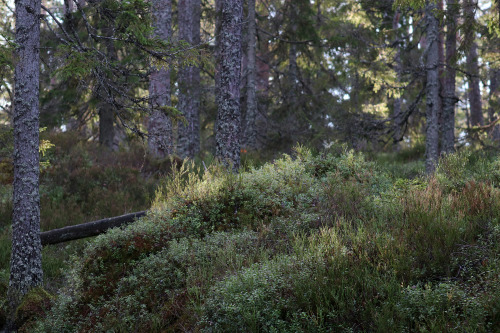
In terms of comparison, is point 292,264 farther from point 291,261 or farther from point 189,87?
point 189,87

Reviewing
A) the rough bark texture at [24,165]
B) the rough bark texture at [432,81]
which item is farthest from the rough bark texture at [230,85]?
the rough bark texture at [432,81]

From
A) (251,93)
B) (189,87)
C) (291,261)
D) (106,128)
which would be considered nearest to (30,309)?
(291,261)

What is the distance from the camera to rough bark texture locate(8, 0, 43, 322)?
5.58 metres

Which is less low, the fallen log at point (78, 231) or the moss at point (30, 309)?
the fallen log at point (78, 231)

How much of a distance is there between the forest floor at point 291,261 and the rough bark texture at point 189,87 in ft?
21.5

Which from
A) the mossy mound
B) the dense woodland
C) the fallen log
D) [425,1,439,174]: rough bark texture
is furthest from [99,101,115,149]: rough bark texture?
[425,1,439,174]: rough bark texture

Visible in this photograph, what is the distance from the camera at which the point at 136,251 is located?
19.7 feet

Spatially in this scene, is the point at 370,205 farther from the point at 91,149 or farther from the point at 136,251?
the point at 91,149

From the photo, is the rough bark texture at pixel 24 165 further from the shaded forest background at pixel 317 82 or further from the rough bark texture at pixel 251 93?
the rough bark texture at pixel 251 93

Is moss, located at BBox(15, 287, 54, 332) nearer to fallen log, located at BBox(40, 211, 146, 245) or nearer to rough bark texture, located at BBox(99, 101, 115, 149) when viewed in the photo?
fallen log, located at BBox(40, 211, 146, 245)

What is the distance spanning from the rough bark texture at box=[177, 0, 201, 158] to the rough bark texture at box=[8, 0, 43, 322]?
7.69 meters

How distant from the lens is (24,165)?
18.3ft

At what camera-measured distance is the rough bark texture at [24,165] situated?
18.3 ft

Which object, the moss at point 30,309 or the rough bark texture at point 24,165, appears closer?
the moss at point 30,309
